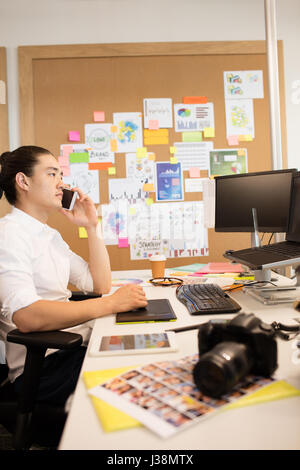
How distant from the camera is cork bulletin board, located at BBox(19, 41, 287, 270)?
106 inches

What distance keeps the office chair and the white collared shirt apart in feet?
0.38

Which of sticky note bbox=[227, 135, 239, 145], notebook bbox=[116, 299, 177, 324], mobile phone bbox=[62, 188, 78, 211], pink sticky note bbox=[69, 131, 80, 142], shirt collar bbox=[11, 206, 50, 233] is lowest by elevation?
notebook bbox=[116, 299, 177, 324]

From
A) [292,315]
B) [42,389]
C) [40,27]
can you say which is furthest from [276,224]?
[40,27]

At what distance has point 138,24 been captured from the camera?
2.73m

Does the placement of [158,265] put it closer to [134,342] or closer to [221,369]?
[134,342]

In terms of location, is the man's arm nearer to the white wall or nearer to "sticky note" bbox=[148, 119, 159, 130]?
"sticky note" bbox=[148, 119, 159, 130]

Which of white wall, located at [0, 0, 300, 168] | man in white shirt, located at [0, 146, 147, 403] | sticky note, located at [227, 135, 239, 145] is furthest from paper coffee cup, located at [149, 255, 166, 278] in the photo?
white wall, located at [0, 0, 300, 168]

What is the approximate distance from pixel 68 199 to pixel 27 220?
33 cm

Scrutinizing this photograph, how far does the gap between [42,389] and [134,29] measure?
2557mm

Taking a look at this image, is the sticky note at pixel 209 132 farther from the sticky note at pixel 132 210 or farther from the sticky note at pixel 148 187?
the sticky note at pixel 132 210

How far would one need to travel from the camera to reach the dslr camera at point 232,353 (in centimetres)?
58

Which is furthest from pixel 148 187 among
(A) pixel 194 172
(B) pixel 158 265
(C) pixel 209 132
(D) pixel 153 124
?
(B) pixel 158 265

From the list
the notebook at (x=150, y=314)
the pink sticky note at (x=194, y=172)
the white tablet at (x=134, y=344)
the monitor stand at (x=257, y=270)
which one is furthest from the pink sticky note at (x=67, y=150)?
the white tablet at (x=134, y=344)

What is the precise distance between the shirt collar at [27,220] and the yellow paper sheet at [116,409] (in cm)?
74
